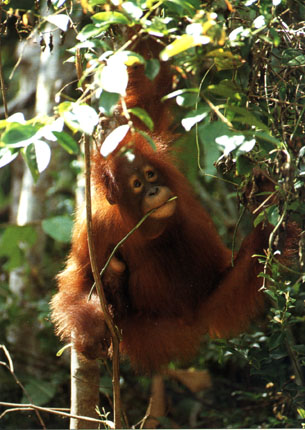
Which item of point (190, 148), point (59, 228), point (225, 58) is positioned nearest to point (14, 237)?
point (59, 228)

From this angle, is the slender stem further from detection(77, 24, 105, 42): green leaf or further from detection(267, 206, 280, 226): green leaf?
detection(267, 206, 280, 226): green leaf

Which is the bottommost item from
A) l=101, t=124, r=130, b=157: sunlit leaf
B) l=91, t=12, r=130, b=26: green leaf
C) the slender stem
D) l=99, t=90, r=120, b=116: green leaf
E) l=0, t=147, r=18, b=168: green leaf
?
the slender stem

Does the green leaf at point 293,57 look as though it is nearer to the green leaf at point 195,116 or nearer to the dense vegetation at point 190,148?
the dense vegetation at point 190,148

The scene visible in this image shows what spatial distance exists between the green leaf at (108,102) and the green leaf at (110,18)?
0.21m

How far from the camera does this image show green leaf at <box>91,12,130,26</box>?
166 centimetres

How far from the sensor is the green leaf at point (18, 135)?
5.32 ft

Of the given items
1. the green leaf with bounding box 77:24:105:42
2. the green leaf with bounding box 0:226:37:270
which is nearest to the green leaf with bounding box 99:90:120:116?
the green leaf with bounding box 77:24:105:42

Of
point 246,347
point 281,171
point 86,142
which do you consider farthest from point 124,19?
point 246,347

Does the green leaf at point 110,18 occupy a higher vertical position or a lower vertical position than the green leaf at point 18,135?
higher

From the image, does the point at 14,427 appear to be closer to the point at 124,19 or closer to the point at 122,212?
the point at 122,212

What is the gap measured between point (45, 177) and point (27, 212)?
0.40 m

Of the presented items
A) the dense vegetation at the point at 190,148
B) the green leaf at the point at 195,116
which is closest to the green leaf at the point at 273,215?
the dense vegetation at the point at 190,148

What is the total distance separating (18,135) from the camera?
1650 millimetres

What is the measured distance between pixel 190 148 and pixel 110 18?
2.34m
